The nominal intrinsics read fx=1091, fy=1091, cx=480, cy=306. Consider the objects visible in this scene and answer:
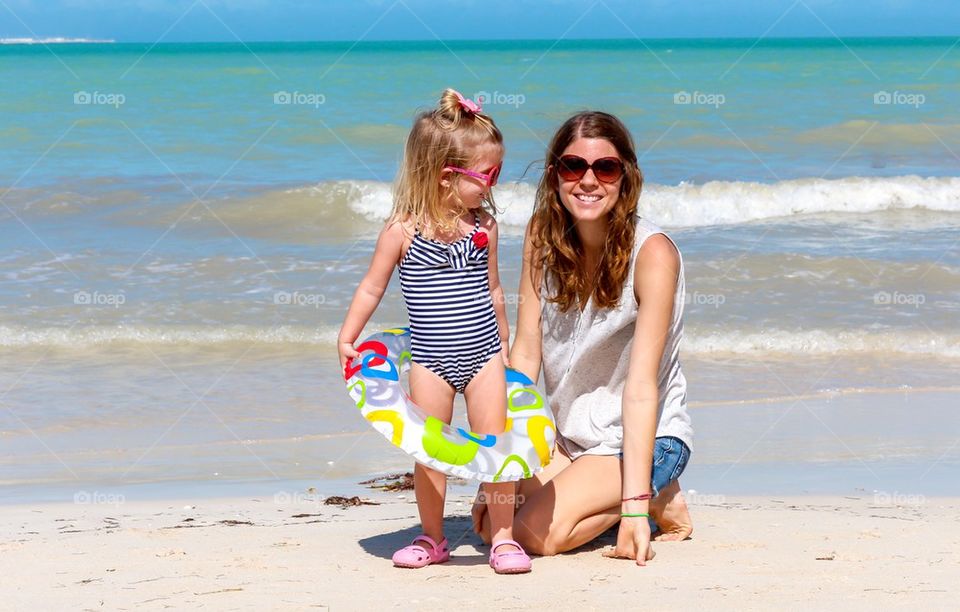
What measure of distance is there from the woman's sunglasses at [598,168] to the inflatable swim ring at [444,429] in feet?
2.31

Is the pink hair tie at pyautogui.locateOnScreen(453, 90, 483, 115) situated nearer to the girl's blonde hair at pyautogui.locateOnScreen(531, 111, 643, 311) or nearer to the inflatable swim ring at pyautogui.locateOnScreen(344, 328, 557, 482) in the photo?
the girl's blonde hair at pyautogui.locateOnScreen(531, 111, 643, 311)

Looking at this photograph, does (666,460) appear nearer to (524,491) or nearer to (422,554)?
(524,491)

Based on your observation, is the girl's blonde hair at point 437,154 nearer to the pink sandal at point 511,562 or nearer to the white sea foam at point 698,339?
the pink sandal at point 511,562

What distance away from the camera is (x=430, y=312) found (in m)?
3.32

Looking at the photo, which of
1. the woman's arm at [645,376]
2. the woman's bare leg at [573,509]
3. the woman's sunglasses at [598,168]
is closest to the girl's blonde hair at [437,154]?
the woman's sunglasses at [598,168]

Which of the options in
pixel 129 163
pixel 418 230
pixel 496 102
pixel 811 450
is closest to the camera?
pixel 418 230

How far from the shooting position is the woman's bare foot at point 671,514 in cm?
364

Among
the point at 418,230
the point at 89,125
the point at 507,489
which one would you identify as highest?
the point at 89,125

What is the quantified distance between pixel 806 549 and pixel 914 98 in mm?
20913

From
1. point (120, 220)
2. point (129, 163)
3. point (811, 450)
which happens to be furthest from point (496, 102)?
point (811, 450)

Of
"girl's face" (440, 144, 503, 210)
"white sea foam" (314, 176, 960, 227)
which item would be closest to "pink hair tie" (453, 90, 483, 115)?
"girl's face" (440, 144, 503, 210)

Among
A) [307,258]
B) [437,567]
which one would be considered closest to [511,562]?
[437,567]

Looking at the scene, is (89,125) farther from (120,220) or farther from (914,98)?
(914,98)

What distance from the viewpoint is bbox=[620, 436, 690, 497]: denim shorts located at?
3529mm
